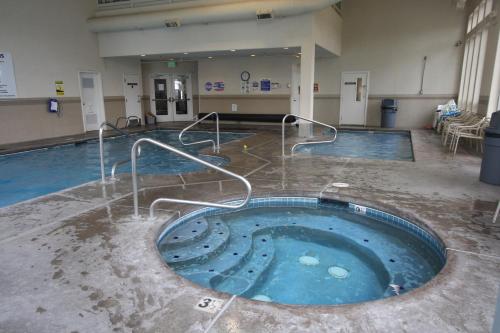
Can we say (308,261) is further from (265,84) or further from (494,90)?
(265,84)

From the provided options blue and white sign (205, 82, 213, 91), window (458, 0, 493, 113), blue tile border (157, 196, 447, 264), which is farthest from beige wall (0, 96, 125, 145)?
window (458, 0, 493, 113)

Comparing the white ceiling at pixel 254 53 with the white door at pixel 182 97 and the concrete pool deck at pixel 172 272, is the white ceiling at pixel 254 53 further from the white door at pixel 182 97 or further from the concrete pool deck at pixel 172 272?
the concrete pool deck at pixel 172 272

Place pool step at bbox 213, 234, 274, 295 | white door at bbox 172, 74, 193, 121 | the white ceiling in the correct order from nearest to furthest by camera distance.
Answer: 1. pool step at bbox 213, 234, 274, 295
2. the white ceiling
3. white door at bbox 172, 74, 193, 121

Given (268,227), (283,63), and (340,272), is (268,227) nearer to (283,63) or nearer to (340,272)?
(340,272)

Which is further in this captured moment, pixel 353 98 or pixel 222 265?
pixel 353 98

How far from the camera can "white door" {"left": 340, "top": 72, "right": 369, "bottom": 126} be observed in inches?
520

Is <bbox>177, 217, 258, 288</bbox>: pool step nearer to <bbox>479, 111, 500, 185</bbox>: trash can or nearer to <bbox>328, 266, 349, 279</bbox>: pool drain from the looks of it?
<bbox>328, 266, 349, 279</bbox>: pool drain

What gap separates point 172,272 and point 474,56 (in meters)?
11.1

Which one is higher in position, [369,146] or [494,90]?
[494,90]

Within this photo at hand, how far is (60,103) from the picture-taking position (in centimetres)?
Answer: 1086

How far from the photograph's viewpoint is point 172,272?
266cm

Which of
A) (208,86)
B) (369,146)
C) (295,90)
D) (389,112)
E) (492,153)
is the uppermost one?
(208,86)

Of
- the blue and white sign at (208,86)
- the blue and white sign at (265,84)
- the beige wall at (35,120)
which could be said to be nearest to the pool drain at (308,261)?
the beige wall at (35,120)

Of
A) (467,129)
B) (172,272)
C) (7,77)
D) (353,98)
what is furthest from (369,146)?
(7,77)
